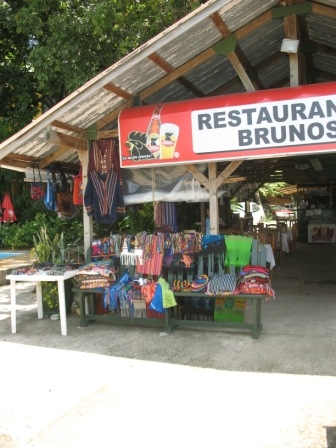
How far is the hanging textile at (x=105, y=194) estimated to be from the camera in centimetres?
648

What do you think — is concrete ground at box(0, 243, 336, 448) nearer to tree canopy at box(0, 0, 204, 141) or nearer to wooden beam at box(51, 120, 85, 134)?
wooden beam at box(51, 120, 85, 134)

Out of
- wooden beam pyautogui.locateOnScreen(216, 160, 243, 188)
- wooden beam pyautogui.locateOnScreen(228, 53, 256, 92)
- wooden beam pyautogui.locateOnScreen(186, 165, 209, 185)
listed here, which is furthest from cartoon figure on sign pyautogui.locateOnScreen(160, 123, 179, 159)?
wooden beam pyautogui.locateOnScreen(228, 53, 256, 92)

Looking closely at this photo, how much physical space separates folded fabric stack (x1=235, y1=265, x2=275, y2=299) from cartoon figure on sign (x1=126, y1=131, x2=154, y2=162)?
1934 mm

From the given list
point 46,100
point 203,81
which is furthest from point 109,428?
point 46,100

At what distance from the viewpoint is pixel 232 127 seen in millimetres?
5402

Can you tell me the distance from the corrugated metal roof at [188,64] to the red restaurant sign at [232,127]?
0.51 metres

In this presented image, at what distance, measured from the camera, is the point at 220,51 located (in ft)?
19.0

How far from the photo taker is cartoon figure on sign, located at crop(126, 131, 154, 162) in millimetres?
5871

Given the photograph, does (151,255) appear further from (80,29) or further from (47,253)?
(80,29)

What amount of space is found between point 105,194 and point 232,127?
7.04 ft

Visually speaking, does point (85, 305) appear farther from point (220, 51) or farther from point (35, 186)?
point (220, 51)

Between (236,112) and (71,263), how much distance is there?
3270mm

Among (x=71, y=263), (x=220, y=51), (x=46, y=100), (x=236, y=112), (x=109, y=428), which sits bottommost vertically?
(x=109, y=428)

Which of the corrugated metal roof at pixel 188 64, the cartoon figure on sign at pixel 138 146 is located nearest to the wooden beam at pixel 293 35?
the corrugated metal roof at pixel 188 64
